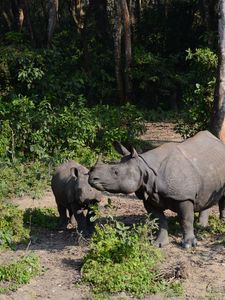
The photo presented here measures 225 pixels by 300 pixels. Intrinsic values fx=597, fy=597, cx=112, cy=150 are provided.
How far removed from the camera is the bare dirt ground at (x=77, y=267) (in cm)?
664

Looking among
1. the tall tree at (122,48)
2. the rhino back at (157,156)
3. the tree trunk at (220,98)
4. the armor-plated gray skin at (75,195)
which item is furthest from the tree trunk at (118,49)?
the rhino back at (157,156)

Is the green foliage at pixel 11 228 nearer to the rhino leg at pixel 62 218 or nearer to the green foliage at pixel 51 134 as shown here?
the rhino leg at pixel 62 218

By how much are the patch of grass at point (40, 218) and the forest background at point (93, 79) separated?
3.77ft

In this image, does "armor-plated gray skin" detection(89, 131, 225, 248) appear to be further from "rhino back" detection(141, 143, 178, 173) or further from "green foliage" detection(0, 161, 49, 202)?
"green foliage" detection(0, 161, 49, 202)

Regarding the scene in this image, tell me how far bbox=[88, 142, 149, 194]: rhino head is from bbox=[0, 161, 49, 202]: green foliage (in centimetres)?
372

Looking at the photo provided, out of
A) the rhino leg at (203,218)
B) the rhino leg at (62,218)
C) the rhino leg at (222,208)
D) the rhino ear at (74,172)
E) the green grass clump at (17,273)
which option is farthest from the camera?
the rhino leg at (62,218)

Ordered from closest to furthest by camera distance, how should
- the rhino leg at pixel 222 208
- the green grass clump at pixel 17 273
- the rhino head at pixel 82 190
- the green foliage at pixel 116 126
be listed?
1. the green grass clump at pixel 17 273
2. the rhino head at pixel 82 190
3. the rhino leg at pixel 222 208
4. the green foliage at pixel 116 126

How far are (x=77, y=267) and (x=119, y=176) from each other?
1.25m

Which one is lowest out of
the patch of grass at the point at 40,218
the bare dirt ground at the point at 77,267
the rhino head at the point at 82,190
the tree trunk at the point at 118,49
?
the bare dirt ground at the point at 77,267

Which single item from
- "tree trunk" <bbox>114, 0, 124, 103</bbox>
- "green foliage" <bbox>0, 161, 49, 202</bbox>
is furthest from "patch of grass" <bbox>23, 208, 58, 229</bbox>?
"tree trunk" <bbox>114, 0, 124, 103</bbox>

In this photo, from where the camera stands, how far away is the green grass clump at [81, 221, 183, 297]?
263 inches

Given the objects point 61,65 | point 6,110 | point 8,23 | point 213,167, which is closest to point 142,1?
point 8,23

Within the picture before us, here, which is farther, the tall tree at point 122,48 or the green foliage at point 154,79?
the green foliage at point 154,79

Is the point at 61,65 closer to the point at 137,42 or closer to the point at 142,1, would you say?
the point at 137,42
